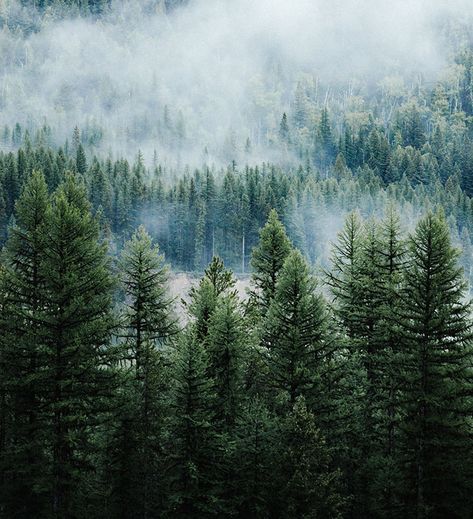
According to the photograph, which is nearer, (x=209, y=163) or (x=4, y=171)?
(x=4, y=171)

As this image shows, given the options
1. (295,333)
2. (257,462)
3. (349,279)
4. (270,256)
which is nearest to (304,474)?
(257,462)

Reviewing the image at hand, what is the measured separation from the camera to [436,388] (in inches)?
813

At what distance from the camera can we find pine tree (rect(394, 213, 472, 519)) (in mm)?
20438

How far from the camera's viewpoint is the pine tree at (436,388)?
67.1 feet

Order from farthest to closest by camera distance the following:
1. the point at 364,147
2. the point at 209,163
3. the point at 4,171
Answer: the point at 209,163
the point at 364,147
the point at 4,171

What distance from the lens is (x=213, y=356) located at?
81.5 ft

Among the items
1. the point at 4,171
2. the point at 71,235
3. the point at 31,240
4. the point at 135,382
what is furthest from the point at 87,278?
the point at 4,171

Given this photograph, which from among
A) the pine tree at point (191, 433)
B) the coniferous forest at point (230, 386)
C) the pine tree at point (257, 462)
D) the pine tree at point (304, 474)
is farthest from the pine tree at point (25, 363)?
the pine tree at point (304, 474)

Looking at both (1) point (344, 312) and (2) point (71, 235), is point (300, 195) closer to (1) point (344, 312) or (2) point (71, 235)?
(1) point (344, 312)

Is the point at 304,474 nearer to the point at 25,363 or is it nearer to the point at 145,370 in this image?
the point at 145,370

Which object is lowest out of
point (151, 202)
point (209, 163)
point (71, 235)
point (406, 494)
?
point (406, 494)

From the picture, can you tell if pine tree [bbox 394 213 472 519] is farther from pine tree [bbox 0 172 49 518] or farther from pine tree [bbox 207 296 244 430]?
pine tree [bbox 0 172 49 518]

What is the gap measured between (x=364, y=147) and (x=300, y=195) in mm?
56706

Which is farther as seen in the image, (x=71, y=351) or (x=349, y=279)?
(x=349, y=279)
